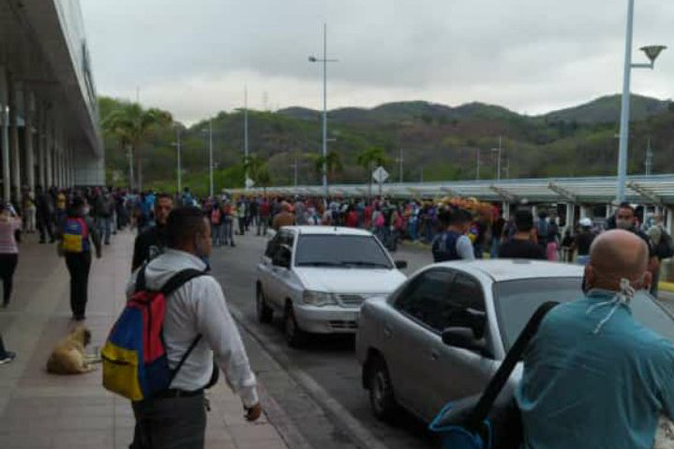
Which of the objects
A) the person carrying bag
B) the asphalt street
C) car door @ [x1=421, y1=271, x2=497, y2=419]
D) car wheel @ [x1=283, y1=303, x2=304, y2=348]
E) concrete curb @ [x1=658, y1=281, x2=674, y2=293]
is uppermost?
the person carrying bag

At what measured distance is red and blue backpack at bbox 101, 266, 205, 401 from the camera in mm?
3197

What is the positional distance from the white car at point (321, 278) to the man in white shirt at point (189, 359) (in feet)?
18.0

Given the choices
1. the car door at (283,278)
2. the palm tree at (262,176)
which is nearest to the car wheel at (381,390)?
the car door at (283,278)

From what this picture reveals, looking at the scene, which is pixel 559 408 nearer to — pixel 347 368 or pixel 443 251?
pixel 443 251

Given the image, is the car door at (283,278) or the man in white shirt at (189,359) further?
the car door at (283,278)

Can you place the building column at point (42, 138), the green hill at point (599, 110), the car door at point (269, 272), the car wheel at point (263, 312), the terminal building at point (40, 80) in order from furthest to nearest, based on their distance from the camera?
1. the green hill at point (599, 110)
2. the building column at point (42, 138)
3. the terminal building at point (40, 80)
4. the car wheel at point (263, 312)
5. the car door at point (269, 272)

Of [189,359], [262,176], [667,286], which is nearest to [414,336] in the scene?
[189,359]

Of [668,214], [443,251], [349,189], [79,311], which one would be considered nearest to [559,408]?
[443,251]

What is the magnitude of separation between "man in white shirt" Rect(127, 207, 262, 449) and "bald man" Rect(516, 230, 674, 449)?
4.57 feet

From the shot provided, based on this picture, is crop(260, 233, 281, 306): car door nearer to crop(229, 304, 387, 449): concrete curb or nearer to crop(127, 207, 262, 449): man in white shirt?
crop(229, 304, 387, 449): concrete curb

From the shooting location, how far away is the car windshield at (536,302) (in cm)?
465

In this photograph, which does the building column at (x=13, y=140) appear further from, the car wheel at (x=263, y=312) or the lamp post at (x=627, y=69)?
the lamp post at (x=627, y=69)

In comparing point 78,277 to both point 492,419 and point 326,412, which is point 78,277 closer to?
point 326,412

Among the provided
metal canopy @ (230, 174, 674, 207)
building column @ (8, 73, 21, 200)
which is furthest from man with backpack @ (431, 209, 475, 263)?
building column @ (8, 73, 21, 200)
